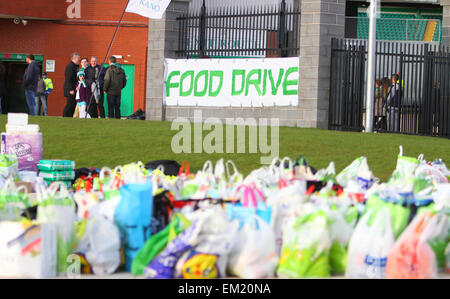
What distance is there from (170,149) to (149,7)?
7.30 m

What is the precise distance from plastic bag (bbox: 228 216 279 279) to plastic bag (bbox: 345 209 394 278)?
1.58 ft

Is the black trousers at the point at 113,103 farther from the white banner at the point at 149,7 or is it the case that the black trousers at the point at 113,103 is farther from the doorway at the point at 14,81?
the doorway at the point at 14,81

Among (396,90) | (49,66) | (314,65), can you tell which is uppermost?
(49,66)

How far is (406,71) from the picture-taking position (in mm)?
19922

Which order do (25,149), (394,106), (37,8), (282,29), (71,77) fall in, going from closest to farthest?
(25,149), (394,106), (282,29), (71,77), (37,8)

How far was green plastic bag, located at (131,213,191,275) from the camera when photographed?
15.7 feet

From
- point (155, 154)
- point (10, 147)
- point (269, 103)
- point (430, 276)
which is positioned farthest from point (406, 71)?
Answer: point (430, 276)

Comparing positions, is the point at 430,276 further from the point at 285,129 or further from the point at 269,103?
the point at 269,103

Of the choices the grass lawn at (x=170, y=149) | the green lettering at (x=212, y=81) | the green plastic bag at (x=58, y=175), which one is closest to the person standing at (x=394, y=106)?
the grass lawn at (x=170, y=149)

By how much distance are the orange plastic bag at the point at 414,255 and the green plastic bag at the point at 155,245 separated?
1287 mm

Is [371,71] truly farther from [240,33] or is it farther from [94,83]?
[94,83]

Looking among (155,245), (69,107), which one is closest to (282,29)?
(69,107)

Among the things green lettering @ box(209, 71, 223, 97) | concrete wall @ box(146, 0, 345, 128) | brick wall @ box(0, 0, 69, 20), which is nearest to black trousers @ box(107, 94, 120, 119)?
green lettering @ box(209, 71, 223, 97)

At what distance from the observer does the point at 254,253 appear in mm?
4754
